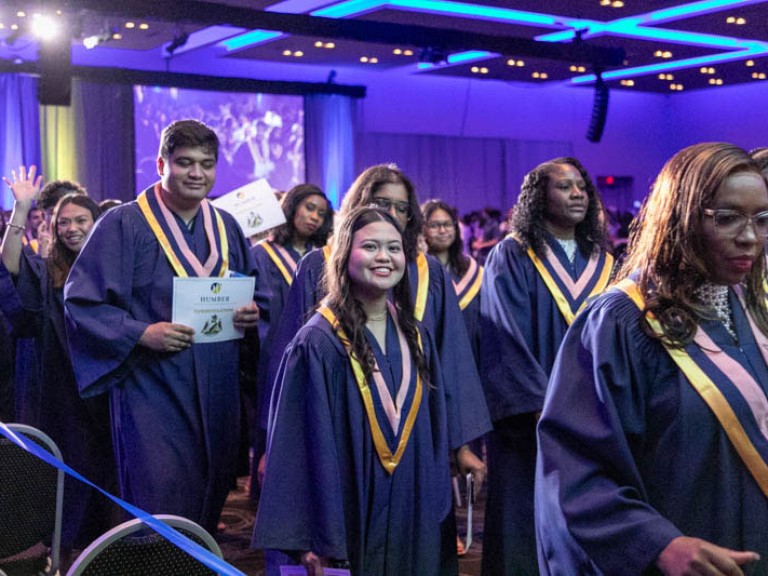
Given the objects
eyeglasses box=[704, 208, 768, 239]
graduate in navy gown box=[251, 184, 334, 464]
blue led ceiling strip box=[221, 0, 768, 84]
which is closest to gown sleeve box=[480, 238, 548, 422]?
graduate in navy gown box=[251, 184, 334, 464]

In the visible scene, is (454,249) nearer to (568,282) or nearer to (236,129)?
(568,282)

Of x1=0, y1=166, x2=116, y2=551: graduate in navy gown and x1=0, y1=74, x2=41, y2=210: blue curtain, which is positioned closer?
x1=0, y1=166, x2=116, y2=551: graduate in navy gown

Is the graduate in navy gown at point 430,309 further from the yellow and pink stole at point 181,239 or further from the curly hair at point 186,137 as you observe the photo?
the curly hair at point 186,137

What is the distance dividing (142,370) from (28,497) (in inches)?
34.2

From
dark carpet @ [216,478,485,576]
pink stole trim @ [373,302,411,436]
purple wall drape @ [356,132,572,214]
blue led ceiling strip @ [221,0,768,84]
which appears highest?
blue led ceiling strip @ [221,0,768,84]

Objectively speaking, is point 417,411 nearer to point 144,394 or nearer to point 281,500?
point 281,500

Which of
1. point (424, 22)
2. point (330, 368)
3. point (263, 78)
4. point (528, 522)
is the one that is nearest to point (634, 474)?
point (330, 368)

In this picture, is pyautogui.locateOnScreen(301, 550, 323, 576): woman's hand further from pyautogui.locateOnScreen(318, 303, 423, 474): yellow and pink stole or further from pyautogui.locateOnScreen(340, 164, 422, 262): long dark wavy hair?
pyautogui.locateOnScreen(340, 164, 422, 262): long dark wavy hair

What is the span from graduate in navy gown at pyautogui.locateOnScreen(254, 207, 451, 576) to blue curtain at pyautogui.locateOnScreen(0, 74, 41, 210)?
39.5 feet

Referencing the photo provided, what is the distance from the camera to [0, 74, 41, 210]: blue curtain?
14.5m

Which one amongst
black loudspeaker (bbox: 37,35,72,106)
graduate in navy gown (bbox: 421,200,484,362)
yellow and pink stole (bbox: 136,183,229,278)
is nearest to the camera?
yellow and pink stole (bbox: 136,183,229,278)

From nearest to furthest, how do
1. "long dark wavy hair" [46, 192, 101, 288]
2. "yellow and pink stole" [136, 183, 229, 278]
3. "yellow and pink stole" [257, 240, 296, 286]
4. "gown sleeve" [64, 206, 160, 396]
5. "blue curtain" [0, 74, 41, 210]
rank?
"gown sleeve" [64, 206, 160, 396] → "yellow and pink stole" [136, 183, 229, 278] → "long dark wavy hair" [46, 192, 101, 288] → "yellow and pink stole" [257, 240, 296, 286] → "blue curtain" [0, 74, 41, 210]

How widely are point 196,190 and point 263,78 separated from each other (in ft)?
45.5

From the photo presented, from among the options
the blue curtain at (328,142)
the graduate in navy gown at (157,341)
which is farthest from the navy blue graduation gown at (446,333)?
the blue curtain at (328,142)
